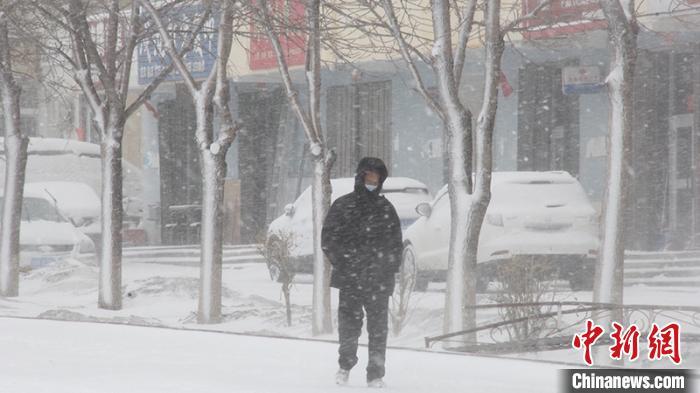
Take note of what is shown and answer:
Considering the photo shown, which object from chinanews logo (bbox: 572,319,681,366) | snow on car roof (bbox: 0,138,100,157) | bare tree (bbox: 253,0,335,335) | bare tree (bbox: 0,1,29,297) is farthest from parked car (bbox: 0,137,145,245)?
chinanews logo (bbox: 572,319,681,366)

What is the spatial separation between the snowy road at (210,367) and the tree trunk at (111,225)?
574cm

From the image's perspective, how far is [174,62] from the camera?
2009cm

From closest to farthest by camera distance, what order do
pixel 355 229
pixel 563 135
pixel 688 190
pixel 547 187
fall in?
pixel 355 229
pixel 547 187
pixel 688 190
pixel 563 135

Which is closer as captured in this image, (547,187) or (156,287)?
(547,187)

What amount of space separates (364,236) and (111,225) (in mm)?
11702

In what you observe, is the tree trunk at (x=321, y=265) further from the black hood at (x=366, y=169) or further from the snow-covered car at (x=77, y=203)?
the snow-covered car at (x=77, y=203)

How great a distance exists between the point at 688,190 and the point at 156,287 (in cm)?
932

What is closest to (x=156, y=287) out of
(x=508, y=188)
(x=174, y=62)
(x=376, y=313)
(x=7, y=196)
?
(x=7, y=196)

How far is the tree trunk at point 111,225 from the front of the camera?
834 inches

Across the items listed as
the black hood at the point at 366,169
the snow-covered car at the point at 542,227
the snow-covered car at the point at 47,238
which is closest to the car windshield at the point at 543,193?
the snow-covered car at the point at 542,227

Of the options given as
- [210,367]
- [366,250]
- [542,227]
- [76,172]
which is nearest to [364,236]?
[366,250]

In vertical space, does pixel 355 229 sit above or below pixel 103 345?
above

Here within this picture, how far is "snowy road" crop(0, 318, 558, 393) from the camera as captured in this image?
10.5 metres

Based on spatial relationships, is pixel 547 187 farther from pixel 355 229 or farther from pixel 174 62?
pixel 355 229
